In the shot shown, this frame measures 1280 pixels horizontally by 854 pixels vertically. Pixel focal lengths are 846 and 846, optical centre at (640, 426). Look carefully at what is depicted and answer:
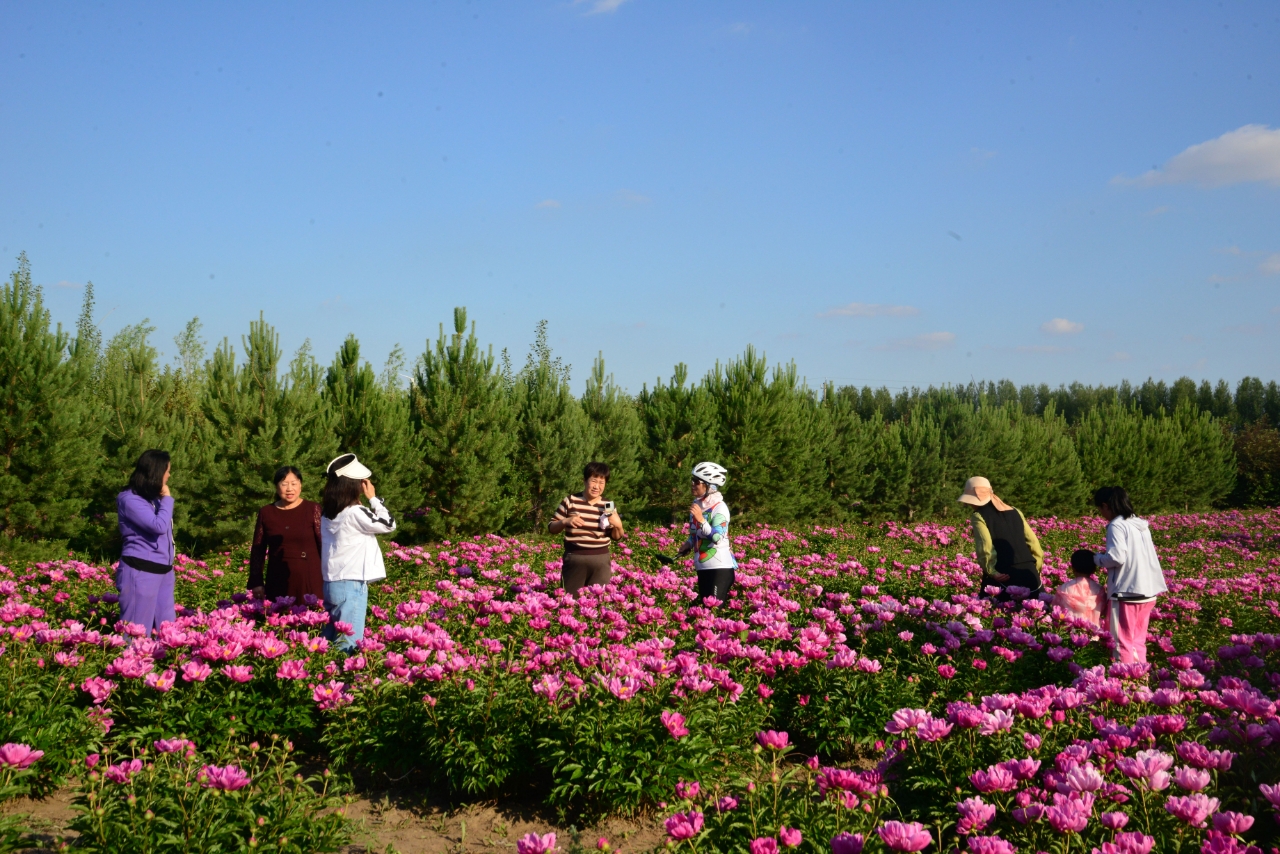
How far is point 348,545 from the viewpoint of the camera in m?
5.87

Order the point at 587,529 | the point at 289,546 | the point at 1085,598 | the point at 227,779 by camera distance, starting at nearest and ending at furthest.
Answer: the point at 227,779 → the point at 289,546 → the point at 1085,598 → the point at 587,529

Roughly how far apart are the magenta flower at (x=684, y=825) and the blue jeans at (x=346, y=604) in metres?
3.64

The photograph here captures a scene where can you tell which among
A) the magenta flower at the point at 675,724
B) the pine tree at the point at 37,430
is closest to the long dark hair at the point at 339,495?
the magenta flower at the point at 675,724

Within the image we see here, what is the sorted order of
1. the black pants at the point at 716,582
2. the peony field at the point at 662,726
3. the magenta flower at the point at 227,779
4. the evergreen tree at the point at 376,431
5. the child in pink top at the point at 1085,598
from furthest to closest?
the evergreen tree at the point at 376,431, the black pants at the point at 716,582, the child in pink top at the point at 1085,598, the magenta flower at the point at 227,779, the peony field at the point at 662,726

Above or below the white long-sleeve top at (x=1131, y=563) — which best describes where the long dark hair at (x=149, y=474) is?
above

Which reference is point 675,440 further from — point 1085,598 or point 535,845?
point 535,845

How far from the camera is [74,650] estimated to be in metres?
4.91

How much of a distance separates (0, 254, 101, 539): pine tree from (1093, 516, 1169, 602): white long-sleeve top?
1220 cm

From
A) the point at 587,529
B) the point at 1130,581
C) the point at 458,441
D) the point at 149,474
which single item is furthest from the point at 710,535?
the point at 458,441

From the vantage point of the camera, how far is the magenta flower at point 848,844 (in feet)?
7.89

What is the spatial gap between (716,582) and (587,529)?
1180mm

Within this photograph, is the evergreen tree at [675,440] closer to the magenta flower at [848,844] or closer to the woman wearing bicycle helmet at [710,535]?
the woman wearing bicycle helmet at [710,535]

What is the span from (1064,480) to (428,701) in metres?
26.0

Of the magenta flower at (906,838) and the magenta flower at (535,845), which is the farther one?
the magenta flower at (535,845)
